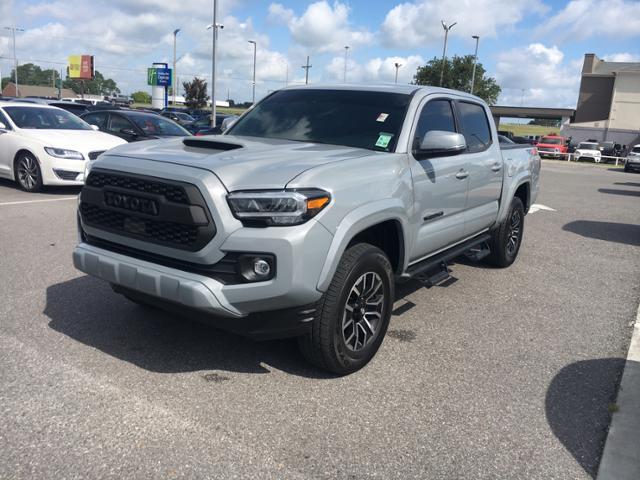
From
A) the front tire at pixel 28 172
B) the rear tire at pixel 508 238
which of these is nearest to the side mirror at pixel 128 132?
the front tire at pixel 28 172

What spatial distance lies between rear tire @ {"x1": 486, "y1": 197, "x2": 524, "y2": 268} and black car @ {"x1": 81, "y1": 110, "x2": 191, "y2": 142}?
782 centimetres

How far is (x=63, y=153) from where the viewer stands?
9.88 meters

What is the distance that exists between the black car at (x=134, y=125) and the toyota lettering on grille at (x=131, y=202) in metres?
8.88

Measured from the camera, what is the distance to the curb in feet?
9.35

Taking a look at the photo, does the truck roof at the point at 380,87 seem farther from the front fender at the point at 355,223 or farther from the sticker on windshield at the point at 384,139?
the front fender at the point at 355,223

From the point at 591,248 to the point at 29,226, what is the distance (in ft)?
25.1

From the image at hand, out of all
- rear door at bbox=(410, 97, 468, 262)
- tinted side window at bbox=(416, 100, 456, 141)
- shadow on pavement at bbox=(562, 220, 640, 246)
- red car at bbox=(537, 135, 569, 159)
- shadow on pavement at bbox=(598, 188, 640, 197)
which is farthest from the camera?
red car at bbox=(537, 135, 569, 159)

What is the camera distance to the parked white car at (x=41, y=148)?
9859 millimetres

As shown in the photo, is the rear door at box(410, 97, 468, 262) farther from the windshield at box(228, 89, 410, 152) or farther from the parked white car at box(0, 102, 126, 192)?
the parked white car at box(0, 102, 126, 192)

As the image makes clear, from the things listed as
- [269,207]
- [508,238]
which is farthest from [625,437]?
[508,238]

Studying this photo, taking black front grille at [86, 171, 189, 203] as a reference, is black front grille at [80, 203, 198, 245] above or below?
below

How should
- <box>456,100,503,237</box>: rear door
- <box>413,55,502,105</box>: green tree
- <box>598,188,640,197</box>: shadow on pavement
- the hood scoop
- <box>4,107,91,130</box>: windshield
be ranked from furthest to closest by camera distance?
<box>413,55,502,105</box>: green tree → <box>598,188,640,197</box>: shadow on pavement → <box>4,107,91,130</box>: windshield → <box>456,100,503,237</box>: rear door → the hood scoop

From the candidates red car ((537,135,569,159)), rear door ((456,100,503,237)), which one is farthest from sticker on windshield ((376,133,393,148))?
red car ((537,135,569,159))

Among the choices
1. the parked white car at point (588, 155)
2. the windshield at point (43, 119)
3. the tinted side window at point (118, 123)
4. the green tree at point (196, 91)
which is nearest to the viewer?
the windshield at point (43, 119)
